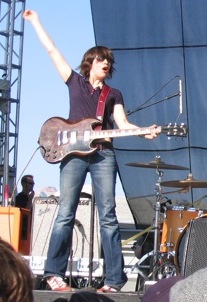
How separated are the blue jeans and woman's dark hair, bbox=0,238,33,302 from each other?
8.33 ft

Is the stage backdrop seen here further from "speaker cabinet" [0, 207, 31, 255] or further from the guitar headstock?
the guitar headstock

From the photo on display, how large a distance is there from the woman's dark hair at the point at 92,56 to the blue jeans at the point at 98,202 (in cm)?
53

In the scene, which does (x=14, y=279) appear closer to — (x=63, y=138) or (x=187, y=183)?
(x=63, y=138)

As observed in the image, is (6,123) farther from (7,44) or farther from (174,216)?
(174,216)

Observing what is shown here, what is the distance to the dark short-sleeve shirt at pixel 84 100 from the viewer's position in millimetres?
4211

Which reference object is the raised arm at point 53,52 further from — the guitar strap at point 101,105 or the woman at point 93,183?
the guitar strap at point 101,105

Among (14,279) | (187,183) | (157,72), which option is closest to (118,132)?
(187,183)

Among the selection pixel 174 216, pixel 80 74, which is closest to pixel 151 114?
pixel 174 216

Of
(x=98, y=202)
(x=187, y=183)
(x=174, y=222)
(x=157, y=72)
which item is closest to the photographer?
(x=98, y=202)

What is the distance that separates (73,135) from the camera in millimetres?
4172

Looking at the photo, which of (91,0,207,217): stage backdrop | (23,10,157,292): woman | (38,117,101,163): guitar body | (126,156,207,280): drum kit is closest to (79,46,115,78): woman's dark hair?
(23,10,157,292): woman

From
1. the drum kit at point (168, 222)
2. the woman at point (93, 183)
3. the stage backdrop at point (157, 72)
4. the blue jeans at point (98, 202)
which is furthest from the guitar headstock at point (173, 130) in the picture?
the stage backdrop at point (157, 72)

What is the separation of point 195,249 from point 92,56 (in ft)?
4.44

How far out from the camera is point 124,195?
7.66 metres
